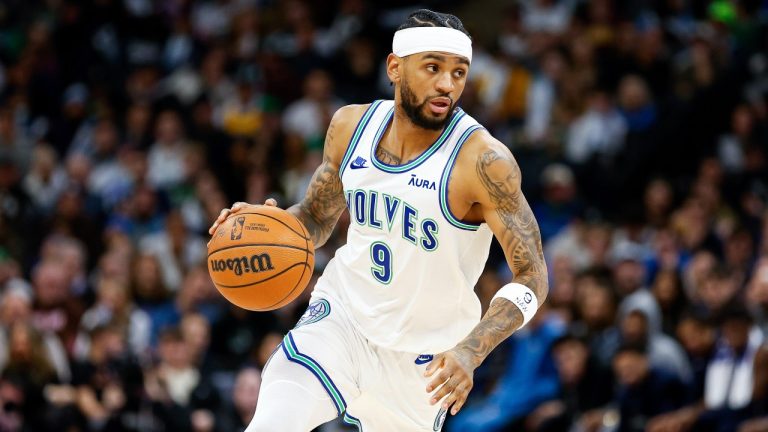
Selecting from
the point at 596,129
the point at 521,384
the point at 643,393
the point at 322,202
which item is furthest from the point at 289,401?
the point at 596,129

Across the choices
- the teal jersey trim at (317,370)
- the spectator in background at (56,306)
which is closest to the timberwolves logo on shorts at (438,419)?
the teal jersey trim at (317,370)

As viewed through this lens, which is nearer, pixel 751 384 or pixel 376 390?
pixel 376 390

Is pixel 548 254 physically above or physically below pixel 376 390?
below

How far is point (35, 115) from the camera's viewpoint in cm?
1669

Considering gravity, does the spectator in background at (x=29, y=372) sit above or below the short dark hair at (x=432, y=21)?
below

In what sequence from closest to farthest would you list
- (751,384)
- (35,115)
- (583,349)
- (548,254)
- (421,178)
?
(421,178) < (751,384) < (583,349) < (548,254) < (35,115)

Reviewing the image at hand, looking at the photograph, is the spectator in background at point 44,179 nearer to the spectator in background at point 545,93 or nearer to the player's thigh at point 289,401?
the spectator in background at point 545,93

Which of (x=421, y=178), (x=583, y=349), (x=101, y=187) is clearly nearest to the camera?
(x=421, y=178)

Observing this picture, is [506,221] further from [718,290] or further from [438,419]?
[718,290]

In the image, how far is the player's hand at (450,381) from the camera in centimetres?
543

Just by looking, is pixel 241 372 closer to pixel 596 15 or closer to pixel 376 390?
pixel 376 390

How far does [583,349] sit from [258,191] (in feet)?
15.7

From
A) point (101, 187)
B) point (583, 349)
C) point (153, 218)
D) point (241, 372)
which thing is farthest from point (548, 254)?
point (101, 187)

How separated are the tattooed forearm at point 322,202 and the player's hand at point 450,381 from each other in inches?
64.6
